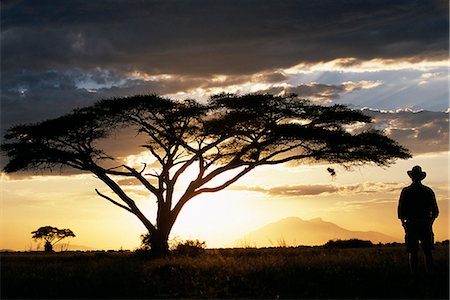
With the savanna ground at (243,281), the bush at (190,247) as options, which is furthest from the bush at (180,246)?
the savanna ground at (243,281)

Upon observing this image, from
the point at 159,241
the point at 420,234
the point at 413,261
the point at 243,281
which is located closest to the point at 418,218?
the point at 420,234

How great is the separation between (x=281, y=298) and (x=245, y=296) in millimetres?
874

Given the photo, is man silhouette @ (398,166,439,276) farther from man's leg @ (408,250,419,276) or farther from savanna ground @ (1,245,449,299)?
savanna ground @ (1,245,449,299)

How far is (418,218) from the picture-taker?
53.7 feet

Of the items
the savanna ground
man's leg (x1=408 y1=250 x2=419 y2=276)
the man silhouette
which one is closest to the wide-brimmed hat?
the man silhouette

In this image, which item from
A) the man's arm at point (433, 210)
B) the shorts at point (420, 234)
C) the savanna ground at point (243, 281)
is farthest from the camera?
the man's arm at point (433, 210)

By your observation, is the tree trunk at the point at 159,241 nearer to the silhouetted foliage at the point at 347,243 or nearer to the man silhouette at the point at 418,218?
the silhouetted foliage at the point at 347,243

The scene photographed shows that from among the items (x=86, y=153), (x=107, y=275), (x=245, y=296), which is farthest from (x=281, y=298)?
(x=86, y=153)

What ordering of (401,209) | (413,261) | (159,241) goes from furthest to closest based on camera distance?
1. (159,241)
2. (401,209)
3. (413,261)

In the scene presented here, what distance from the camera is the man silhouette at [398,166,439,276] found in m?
16.3

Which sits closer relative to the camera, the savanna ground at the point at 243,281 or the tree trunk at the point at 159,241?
the savanna ground at the point at 243,281

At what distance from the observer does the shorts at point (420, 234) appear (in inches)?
642

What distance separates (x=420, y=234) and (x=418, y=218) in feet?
1.30

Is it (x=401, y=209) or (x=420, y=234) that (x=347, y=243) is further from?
(x=420, y=234)
